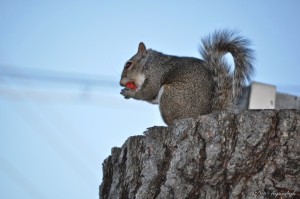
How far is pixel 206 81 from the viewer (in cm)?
281

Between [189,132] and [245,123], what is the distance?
231mm

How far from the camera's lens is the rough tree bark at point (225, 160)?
5.69ft

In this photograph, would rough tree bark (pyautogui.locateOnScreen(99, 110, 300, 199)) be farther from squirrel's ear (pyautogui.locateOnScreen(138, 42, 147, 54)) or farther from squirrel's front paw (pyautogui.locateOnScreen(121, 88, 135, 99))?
squirrel's ear (pyautogui.locateOnScreen(138, 42, 147, 54))

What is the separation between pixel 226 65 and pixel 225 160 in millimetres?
1076

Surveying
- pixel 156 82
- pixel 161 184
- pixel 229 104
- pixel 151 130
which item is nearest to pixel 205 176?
pixel 161 184

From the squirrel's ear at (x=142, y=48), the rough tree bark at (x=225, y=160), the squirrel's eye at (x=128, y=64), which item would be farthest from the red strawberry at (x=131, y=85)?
the rough tree bark at (x=225, y=160)

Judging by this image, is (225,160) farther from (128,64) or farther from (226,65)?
(128,64)

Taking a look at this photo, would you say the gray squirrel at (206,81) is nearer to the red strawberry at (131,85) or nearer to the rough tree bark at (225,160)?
the red strawberry at (131,85)

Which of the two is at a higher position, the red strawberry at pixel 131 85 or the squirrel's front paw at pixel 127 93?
A: the red strawberry at pixel 131 85

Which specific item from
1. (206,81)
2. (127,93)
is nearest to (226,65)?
(206,81)

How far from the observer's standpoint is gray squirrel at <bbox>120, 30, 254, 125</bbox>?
8.69 ft

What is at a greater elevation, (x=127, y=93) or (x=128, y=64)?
(x=128, y=64)

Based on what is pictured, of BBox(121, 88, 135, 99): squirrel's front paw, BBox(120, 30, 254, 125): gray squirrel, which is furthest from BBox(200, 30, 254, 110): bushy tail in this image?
BBox(121, 88, 135, 99): squirrel's front paw

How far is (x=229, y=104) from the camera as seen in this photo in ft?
8.73
